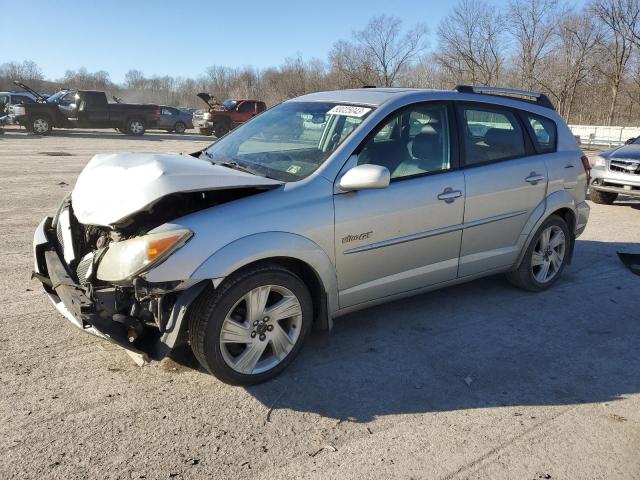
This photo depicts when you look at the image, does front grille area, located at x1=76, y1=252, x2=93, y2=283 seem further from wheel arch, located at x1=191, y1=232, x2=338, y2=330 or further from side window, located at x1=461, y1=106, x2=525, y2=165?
side window, located at x1=461, y1=106, x2=525, y2=165

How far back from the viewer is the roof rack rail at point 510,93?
4.66m

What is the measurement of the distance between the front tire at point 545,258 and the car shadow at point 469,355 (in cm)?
12

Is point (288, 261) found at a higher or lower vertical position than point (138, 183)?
lower

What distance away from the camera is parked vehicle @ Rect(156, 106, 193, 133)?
92.2 ft

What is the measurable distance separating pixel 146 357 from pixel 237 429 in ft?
2.17

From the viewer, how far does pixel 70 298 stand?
3100 mm

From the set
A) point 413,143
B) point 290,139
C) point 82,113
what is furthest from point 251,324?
point 82,113

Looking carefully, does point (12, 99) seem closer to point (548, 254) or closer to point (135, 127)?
point (135, 127)

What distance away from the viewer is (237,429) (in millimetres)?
2902

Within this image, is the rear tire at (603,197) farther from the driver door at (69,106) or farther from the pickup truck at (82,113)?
the driver door at (69,106)

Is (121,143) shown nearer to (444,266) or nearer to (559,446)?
(444,266)

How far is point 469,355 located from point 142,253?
238 cm

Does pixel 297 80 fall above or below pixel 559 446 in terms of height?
above

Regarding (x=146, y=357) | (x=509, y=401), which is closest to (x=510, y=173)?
(x=509, y=401)
